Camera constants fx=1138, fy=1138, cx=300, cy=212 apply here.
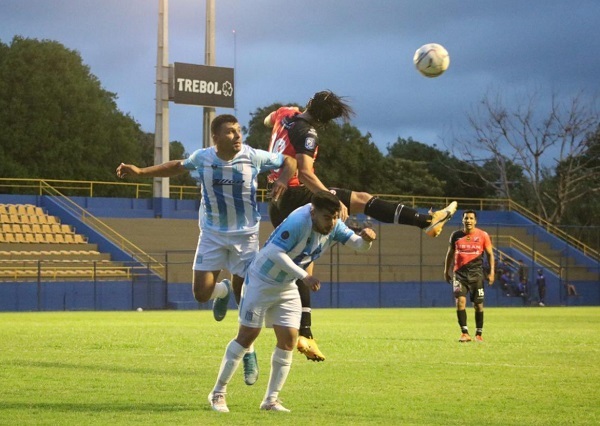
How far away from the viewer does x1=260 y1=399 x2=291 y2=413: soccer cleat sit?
766cm

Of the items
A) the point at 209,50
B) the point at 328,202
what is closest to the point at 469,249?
the point at 328,202

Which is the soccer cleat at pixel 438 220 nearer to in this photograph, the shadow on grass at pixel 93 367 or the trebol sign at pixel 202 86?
the shadow on grass at pixel 93 367

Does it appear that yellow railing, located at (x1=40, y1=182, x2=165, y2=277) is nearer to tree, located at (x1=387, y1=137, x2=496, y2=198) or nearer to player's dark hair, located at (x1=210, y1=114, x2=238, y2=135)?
player's dark hair, located at (x1=210, y1=114, x2=238, y2=135)

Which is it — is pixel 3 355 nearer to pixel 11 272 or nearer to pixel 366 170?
pixel 11 272

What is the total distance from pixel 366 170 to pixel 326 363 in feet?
212

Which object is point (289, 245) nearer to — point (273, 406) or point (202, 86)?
point (273, 406)

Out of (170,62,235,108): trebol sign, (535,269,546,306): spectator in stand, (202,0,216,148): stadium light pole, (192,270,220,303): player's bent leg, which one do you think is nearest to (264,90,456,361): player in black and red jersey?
(192,270,220,303): player's bent leg

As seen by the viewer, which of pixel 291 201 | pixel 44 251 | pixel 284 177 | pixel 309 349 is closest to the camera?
pixel 284 177

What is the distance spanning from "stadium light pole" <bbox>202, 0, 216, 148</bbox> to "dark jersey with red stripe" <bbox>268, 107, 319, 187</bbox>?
118 ft

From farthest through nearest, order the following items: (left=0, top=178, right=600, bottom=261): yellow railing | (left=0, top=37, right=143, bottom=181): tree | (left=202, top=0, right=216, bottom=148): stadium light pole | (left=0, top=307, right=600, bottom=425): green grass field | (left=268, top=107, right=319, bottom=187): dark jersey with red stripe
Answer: (left=0, top=37, right=143, bottom=181): tree, (left=0, top=178, right=600, bottom=261): yellow railing, (left=202, top=0, right=216, bottom=148): stadium light pole, (left=268, top=107, right=319, bottom=187): dark jersey with red stripe, (left=0, top=307, right=600, bottom=425): green grass field

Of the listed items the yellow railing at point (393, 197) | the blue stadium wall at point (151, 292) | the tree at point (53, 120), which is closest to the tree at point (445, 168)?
the yellow railing at point (393, 197)

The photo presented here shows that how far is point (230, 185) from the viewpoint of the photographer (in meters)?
9.58

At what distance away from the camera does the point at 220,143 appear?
9.28m

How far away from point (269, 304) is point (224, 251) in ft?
6.82
